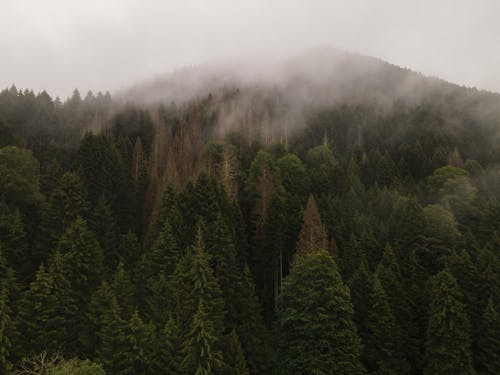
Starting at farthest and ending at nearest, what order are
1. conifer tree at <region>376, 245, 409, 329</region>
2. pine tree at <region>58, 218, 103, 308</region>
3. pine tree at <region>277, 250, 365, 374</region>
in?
conifer tree at <region>376, 245, 409, 329</region> → pine tree at <region>58, 218, 103, 308</region> → pine tree at <region>277, 250, 365, 374</region>

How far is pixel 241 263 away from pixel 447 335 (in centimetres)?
2413

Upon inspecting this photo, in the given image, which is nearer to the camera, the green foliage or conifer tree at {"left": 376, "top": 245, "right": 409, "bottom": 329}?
conifer tree at {"left": 376, "top": 245, "right": 409, "bottom": 329}

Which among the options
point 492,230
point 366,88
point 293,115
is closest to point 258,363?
point 492,230

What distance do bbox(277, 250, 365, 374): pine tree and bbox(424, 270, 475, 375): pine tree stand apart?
270 inches

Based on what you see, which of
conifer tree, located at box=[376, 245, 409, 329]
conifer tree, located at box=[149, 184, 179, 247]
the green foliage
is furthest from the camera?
the green foliage

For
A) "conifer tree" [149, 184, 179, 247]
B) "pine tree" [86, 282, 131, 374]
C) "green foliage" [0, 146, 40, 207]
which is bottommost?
"pine tree" [86, 282, 131, 374]

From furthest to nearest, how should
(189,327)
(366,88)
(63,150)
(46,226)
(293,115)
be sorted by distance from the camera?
(366,88)
(293,115)
(63,150)
(46,226)
(189,327)

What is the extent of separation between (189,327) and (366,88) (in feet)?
457

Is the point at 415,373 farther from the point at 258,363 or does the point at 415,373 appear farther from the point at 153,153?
the point at 153,153

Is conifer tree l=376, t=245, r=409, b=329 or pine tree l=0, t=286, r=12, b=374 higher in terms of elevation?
conifer tree l=376, t=245, r=409, b=329

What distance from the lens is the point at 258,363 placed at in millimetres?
38469

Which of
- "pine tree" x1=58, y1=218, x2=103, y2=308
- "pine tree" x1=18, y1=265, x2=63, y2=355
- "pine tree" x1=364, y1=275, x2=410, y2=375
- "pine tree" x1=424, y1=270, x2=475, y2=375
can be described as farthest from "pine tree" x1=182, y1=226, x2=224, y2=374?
"pine tree" x1=424, y1=270, x2=475, y2=375

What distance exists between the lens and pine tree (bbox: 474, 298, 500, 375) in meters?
39.6

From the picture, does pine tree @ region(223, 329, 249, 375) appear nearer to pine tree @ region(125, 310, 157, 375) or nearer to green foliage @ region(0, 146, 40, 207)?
pine tree @ region(125, 310, 157, 375)
